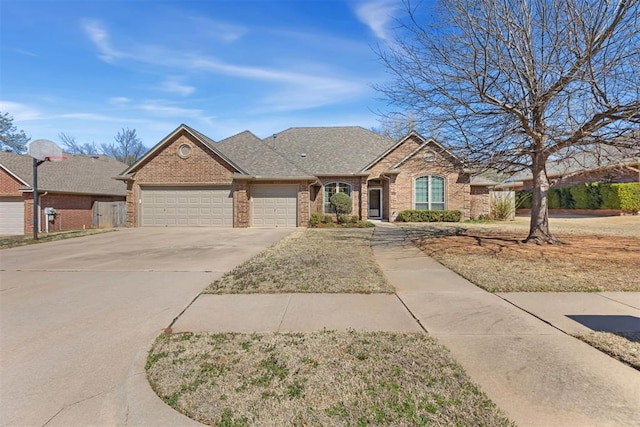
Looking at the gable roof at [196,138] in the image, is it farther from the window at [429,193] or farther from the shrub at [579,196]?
the shrub at [579,196]

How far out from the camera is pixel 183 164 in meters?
18.0

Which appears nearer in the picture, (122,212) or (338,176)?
(338,176)

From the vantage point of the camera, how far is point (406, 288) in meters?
6.00

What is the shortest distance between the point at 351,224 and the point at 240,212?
20.3ft

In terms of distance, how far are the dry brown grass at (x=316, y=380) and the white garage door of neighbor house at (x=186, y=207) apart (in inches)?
578

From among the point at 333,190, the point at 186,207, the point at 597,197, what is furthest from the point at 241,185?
the point at 597,197

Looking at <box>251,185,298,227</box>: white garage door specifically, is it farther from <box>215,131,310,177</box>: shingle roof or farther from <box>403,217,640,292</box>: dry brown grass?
<box>403,217,640,292</box>: dry brown grass

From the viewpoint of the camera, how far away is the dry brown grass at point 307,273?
5.88m

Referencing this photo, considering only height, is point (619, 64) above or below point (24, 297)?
above

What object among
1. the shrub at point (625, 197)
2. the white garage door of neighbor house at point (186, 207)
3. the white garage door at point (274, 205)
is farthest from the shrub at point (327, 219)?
the shrub at point (625, 197)

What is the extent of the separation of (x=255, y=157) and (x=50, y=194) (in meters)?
12.2

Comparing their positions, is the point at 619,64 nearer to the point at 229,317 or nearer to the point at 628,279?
the point at 628,279

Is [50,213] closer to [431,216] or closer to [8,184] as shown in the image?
[8,184]

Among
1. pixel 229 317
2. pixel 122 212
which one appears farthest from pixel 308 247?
pixel 122 212
